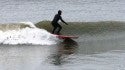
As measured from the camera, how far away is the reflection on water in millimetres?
26444

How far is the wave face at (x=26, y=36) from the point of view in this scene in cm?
3186

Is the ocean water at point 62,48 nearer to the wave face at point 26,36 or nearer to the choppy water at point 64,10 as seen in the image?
the wave face at point 26,36

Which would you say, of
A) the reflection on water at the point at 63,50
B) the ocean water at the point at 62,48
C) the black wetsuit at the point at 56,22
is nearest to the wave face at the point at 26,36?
the ocean water at the point at 62,48

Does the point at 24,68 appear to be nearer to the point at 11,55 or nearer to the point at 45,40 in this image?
the point at 11,55

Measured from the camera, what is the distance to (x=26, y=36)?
32375 mm

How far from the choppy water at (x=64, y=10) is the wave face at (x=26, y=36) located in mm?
12814

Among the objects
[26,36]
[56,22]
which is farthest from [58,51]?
[26,36]

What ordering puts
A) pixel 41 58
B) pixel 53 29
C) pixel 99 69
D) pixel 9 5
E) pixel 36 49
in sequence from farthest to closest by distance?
pixel 9 5, pixel 53 29, pixel 36 49, pixel 41 58, pixel 99 69

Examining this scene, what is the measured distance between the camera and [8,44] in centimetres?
3189

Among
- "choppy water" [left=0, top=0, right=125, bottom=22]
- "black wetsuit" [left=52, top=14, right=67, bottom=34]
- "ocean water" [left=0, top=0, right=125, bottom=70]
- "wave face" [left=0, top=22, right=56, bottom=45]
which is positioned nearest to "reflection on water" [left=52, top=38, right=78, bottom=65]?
"ocean water" [left=0, top=0, right=125, bottom=70]

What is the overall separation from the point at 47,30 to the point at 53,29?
662 millimetres

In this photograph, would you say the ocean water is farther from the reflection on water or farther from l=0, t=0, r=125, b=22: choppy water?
l=0, t=0, r=125, b=22: choppy water

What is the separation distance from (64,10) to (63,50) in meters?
25.3

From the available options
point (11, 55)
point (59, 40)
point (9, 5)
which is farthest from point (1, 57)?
point (9, 5)
